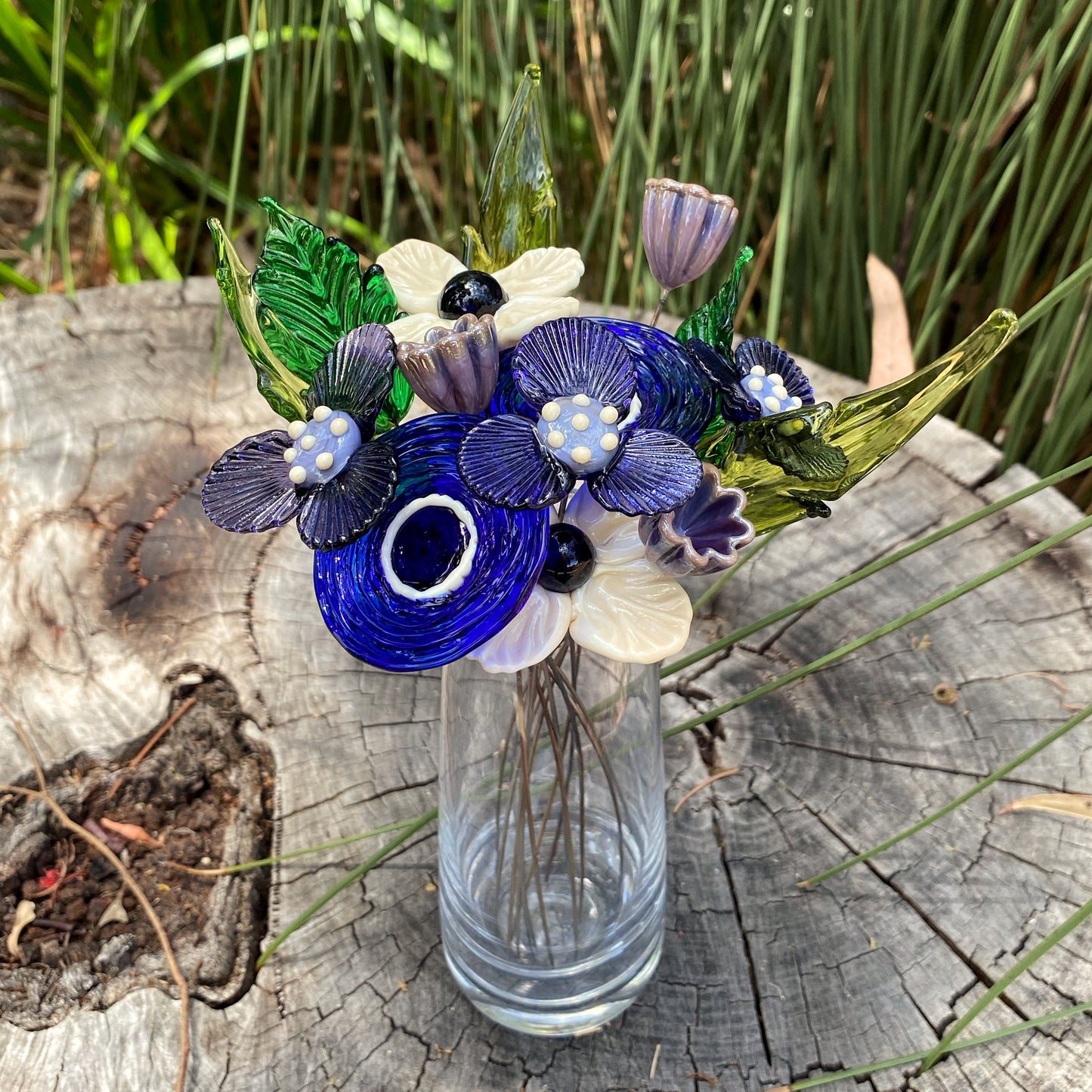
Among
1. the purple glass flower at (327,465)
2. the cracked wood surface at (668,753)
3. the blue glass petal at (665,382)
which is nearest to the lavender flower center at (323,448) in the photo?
the purple glass flower at (327,465)

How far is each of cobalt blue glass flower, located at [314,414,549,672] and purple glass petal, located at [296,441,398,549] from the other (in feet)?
0.04

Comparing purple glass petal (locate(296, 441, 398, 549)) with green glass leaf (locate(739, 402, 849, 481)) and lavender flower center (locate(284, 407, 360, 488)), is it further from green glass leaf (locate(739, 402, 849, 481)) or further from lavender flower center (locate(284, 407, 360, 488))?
green glass leaf (locate(739, 402, 849, 481))

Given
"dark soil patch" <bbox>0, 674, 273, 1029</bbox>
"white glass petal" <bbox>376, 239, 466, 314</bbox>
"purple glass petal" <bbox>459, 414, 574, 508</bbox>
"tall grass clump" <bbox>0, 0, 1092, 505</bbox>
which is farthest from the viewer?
"tall grass clump" <bbox>0, 0, 1092, 505</bbox>

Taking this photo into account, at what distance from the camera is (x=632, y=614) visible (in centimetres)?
42

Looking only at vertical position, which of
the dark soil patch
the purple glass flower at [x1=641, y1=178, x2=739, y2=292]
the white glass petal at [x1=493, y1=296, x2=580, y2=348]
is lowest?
the dark soil patch

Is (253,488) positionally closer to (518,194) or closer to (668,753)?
(518,194)

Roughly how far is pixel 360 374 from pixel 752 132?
30.2 inches

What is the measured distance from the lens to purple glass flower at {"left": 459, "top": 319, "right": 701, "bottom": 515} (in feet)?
1.18

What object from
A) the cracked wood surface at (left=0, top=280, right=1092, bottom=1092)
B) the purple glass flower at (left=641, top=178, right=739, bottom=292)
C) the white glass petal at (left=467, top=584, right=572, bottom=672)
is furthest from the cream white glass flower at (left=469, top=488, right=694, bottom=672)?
the cracked wood surface at (left=0, top=280, right=1092, bottom=1092)

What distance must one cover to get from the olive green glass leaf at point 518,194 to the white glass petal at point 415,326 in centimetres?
7

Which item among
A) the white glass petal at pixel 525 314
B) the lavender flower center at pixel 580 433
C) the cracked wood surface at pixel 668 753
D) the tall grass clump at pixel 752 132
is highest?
the white glass petal at pixel 525 314

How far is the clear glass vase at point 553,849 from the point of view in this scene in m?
0.52

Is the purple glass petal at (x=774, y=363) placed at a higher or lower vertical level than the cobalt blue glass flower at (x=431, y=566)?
higher

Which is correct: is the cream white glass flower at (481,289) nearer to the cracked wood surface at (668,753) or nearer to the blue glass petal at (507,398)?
the blue glass petal at (507,398)
